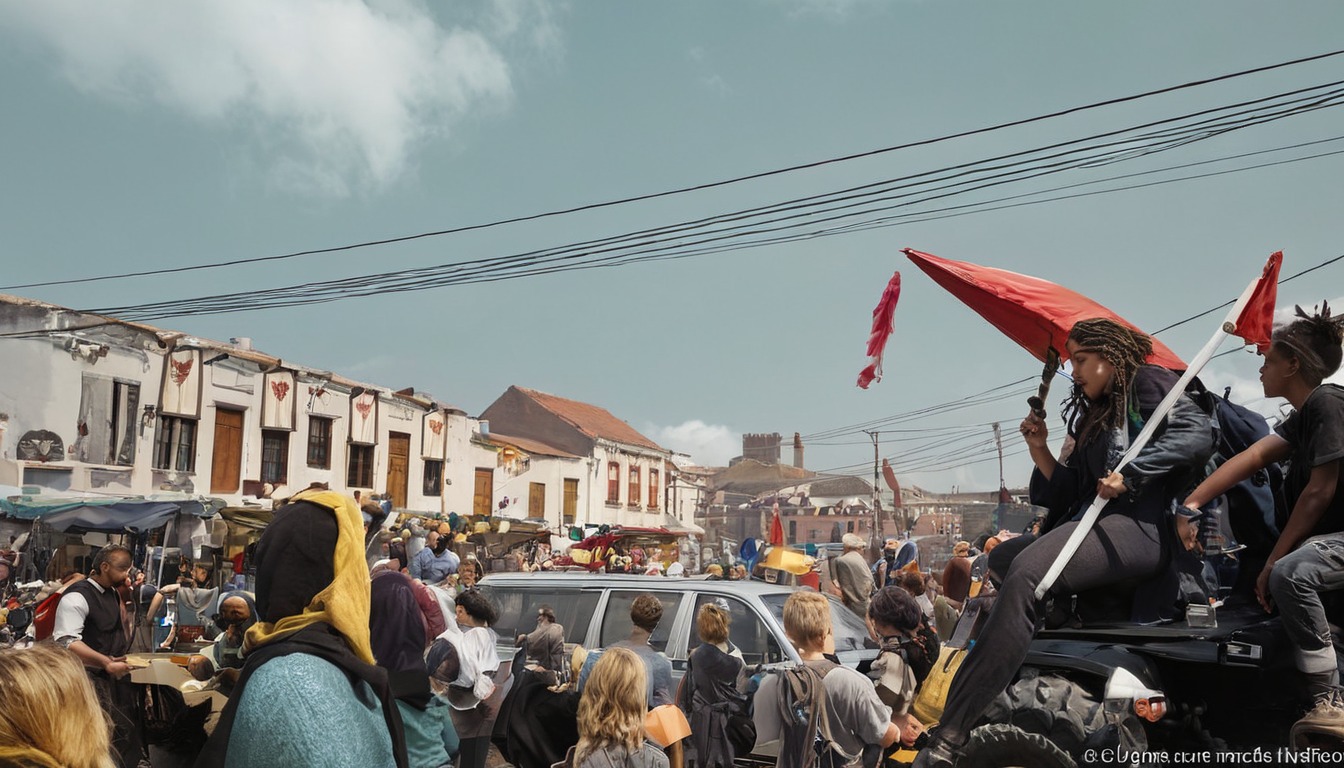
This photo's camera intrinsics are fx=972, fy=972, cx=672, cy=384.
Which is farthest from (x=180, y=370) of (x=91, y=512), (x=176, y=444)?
(x=91, y=512)

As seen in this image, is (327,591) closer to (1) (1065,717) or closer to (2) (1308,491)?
(1) (1065,717)

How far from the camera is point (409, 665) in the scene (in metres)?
4.85

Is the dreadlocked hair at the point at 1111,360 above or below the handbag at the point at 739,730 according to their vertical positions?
above

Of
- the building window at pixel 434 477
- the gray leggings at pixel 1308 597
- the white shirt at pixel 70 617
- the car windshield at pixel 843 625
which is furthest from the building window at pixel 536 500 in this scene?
the gray leggings at pixel 1308 597

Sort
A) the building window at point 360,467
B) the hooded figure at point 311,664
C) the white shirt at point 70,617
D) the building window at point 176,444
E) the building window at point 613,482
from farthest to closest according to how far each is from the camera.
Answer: the building window at point 613,482, the building window at point 360,467, the building window at point 176,444, the white shirt at point 70,617, the hooded figure at point 311,664

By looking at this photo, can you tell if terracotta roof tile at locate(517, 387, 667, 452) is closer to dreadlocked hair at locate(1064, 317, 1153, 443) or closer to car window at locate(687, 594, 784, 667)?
car window at locate(687, 594, 784, 667)

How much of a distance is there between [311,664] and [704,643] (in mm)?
5331

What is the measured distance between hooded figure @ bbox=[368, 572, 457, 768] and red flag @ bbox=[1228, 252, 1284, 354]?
3.84 meters

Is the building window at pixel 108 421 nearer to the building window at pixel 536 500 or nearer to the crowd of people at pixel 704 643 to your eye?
the crowd of people at pixel 704 643

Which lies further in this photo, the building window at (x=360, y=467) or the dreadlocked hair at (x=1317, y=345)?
the building window at (x=360, y=467)

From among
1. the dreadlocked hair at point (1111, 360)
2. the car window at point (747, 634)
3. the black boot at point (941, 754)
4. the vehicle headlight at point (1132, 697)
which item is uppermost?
the dreadlocked hair at point (1111, 360)

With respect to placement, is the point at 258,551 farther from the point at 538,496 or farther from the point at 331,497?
the point at 538,496

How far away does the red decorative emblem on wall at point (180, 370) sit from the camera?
2261cm

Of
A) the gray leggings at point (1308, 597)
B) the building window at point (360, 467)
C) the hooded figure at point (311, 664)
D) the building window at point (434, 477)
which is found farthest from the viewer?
the building window at point (434, 477)
